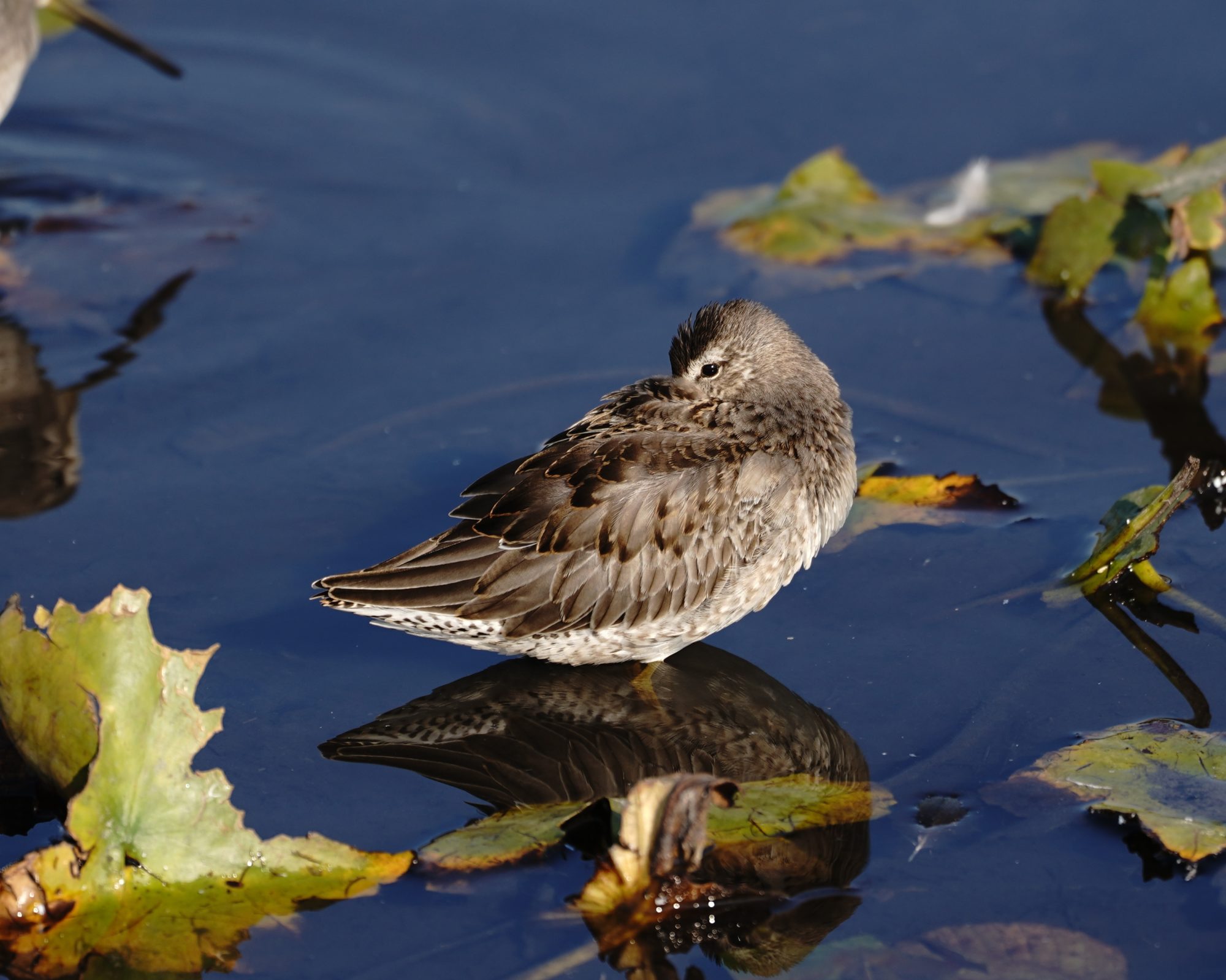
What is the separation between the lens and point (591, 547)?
4668 mm

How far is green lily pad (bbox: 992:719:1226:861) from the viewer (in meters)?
3.82

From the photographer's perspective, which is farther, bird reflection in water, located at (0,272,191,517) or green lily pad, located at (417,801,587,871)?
bird reflection in water, located at (0,272,191,517)

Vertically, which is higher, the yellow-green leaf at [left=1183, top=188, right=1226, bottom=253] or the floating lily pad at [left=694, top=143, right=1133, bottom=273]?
the yellow-green leaf at [left=1183, top=188, right=1226, bottom=253]

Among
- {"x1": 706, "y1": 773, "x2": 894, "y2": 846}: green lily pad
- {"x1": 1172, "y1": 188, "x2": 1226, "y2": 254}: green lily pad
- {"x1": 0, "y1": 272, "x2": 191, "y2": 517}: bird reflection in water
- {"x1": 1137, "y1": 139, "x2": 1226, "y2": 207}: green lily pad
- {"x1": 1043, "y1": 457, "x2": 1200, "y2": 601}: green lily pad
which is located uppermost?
{"x1": 1137, "y1": 139, "x2": 1226, "y2": 207}: green lily pad

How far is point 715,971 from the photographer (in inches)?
141

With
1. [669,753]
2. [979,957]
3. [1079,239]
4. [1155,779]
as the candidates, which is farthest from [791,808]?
[1079,239]

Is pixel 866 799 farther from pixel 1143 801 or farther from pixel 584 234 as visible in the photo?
pixel 584 234

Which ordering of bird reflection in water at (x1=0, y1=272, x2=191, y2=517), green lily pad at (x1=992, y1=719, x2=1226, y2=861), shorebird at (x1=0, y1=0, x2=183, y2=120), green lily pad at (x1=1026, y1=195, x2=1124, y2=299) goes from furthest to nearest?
shorebird at (x1=0, y1=0, x2=183, y2=120), green lily pad at (x1=1026, y1=195, x2=1124, y2=299), bird reflection in water at (x1=0, y1=272, x2=191, y2=517), green lily pad at (x1=992, y1=719, x2=1226, y2=861)

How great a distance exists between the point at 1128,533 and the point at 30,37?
5786mm

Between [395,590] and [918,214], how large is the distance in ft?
11.5

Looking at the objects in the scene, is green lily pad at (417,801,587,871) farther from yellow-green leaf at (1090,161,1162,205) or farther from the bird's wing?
yellow-green leaf at (1090,161,1162,205)

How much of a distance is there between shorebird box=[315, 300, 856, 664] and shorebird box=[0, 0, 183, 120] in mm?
4080

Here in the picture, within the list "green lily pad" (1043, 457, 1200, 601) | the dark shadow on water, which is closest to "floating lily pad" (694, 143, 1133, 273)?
the dark shadow on water

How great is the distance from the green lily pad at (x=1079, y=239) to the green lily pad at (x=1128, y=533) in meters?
1.73
